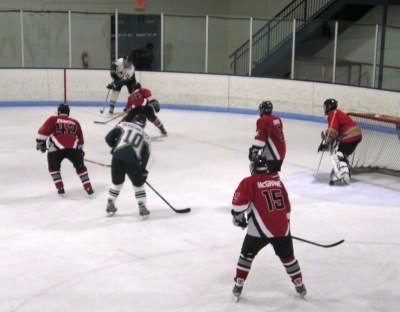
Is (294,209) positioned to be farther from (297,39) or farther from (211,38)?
(211,38)

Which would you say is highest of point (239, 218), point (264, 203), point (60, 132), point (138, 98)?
point (138, 98)

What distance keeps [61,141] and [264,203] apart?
367cm

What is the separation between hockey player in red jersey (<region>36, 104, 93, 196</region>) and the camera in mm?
8406

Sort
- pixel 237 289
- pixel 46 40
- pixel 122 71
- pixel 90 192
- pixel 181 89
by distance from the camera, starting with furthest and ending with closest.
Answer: pixel 46 40 → pixel 181 89 → pixel 122 71 → pixel 90 192 → pixel 237 289

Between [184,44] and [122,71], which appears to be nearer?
[122,71]

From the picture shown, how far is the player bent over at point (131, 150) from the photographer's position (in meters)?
7.47

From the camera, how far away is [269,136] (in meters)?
8.09

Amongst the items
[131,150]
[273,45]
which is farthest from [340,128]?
[273,45]

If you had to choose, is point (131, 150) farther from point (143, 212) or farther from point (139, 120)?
point (143, 212)

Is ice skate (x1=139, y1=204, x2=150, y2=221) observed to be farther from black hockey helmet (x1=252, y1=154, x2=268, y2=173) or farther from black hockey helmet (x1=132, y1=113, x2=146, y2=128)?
black hockey helmet (x1=252, y1=154, x2=268, y2=173)

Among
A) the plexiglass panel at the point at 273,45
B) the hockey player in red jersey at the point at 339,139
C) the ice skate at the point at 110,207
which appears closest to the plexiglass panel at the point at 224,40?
the plexiglass panel at the point at 273,45

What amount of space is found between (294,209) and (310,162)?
2.60 metres

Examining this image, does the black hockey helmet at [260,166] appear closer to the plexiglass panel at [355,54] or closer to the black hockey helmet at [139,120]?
the black hockey helmet at [139,120]

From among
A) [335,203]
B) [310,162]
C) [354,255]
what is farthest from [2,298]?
[310,162]
